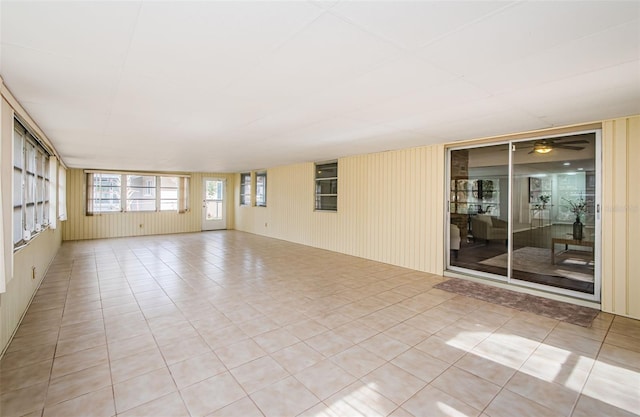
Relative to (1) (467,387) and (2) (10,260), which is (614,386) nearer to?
(1) (467,387)

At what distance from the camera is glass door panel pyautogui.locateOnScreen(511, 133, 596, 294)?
154 inches

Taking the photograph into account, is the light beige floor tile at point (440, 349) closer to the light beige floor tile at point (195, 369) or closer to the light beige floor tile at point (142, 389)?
the light beige floor tile at point (195, 369)

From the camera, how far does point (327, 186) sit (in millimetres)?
7430

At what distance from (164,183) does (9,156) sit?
27.5ft

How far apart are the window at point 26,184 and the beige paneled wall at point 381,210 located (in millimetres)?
5149

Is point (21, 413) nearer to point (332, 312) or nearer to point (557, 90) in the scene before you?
point (332, 312)

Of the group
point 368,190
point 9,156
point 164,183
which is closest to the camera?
point 9,156

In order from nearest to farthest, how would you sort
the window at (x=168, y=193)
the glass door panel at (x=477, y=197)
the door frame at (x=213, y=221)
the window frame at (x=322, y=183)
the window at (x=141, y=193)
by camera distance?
1. the glass door panel at (x=477, y=197)
2. the window frame at (x=322, y=183)
3. the window at (x=141, y=193)
4. the window at (x=168, y=193)
5. the door frame at (x=213, y=221)

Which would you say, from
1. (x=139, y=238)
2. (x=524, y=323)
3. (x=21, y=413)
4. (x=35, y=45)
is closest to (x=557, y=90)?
(x=524, y=323)

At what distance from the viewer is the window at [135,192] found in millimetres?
9047

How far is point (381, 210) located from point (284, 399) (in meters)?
4.46

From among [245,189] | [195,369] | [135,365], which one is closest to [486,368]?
[195,369]

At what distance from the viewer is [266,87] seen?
2486 mm

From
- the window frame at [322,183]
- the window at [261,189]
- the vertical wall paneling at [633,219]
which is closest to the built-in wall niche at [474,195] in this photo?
the vertical wall paneling at [633,219]
